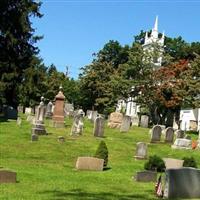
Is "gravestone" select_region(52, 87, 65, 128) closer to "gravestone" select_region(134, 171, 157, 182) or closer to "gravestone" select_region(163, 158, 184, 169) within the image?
"gravestone" select_region(163, 158, 184, 169)

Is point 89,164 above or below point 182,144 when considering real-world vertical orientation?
below

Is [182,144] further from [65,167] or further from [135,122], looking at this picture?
[135,122]

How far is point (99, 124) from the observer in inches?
1287

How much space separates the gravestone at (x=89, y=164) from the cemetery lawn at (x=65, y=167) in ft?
0.86

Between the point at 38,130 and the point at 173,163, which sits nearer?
the point at 173,163

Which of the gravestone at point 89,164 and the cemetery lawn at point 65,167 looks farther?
the gravestone at point 89,164

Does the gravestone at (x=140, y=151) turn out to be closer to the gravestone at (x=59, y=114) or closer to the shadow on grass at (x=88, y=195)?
the shadow on grass at (x=88, y=195)

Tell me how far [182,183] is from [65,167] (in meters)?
7.75

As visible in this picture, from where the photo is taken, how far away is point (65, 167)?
70.7 ft

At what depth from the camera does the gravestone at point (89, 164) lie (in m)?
20.6

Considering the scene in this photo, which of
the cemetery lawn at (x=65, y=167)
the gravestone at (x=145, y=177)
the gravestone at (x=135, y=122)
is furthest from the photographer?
the gravestone at (x=135, y=122)

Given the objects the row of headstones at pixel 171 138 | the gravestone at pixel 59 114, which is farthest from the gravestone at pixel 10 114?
the row of headstones at pixel 171 138

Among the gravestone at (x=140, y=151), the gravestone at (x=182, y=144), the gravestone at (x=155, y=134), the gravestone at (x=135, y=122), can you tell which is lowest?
the gravestone at (x=140, y=151)

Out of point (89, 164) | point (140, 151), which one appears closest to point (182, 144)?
point (140, 151)
